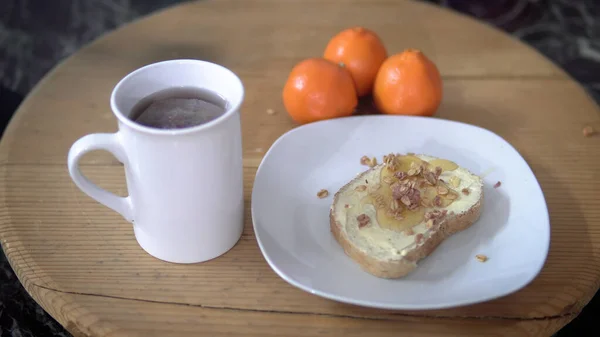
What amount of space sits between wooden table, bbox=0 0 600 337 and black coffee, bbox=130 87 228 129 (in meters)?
0.20

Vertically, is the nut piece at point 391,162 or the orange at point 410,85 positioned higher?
the orange at point 410,85

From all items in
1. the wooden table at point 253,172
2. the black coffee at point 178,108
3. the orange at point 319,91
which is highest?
the black coffee at point 178,108

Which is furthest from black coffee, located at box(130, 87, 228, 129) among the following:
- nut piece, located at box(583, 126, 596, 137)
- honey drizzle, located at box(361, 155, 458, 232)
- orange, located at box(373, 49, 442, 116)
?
nut piece, located at box(583, 126, 596, 137)

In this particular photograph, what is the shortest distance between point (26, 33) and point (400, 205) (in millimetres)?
2130

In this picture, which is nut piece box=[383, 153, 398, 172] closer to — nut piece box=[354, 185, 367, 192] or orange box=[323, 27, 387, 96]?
nut piece box=[354, 185, 367, 192]

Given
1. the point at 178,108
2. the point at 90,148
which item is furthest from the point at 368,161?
the point at 90,148

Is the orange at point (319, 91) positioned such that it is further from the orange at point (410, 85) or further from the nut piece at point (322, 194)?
the nut piece at point (322, 194)

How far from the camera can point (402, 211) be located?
0.83m

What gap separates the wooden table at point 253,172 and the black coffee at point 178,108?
0.67 feet

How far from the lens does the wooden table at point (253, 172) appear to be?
0.74 meters

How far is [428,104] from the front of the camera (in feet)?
3.39

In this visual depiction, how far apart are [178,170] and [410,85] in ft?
1.62

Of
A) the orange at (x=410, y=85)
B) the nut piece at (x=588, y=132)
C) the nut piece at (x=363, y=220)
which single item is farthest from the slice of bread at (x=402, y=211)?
the nut piece at (x=588, y=132)

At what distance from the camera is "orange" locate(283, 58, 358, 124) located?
1013 mm
